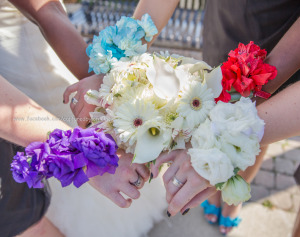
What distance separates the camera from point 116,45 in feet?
3.68

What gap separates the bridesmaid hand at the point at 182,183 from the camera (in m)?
0.88

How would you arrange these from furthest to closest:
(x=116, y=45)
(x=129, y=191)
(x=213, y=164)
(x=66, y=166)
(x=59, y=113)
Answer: (x=59, y=113) < (x=116, y=45) < (x=129, y=191) < (x=66, y=166) < (x=213, y=164)

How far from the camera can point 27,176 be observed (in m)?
0.89

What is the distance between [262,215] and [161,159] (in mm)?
1488

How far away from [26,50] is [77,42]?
1.09ft

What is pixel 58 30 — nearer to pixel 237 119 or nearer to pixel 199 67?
pixel 199 67

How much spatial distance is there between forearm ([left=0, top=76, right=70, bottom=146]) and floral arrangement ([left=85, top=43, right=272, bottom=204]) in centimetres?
25

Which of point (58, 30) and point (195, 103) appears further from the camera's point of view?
point (58, 30)

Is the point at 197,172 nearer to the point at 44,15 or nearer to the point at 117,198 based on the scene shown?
the point at 117,198

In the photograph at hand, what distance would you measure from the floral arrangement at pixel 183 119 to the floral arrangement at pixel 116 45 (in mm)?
128

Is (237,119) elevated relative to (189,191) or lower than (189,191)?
elevated

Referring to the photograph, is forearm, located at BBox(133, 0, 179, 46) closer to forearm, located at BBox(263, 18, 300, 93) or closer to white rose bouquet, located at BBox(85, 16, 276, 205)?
white rose bouquet, located at BBox(85, 16, 276, 205)

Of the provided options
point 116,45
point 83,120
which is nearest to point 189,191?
point 83,120

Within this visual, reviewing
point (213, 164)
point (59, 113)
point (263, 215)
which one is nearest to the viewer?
point (213, 164)
